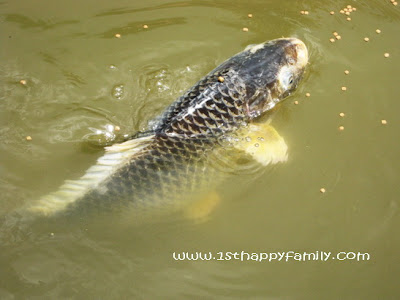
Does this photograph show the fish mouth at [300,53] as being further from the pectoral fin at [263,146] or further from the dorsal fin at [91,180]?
the dorsal fin at [91,180]

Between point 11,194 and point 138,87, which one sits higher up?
point 138,87

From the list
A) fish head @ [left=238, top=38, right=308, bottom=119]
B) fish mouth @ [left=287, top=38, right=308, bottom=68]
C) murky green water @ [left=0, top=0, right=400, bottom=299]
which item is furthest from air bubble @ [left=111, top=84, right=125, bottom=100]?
fish mouth @ [left=287, top=38, right=308, bottom=68]

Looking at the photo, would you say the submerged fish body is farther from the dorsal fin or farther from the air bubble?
the air bubble

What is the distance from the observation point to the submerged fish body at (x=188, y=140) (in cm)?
346

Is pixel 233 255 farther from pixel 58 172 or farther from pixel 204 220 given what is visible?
pixel 58 172

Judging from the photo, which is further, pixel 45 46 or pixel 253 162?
pixel 45 46

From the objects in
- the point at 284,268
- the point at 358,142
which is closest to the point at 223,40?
the point at 358,142

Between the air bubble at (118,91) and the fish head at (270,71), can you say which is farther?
the air bubble at (118,91)

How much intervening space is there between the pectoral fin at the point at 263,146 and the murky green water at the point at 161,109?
4.3 inches

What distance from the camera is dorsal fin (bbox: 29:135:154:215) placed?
3.45 m

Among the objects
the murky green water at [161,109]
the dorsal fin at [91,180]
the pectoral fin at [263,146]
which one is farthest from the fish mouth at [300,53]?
the dorsal fin at [91,180]

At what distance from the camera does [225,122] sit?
3965mm

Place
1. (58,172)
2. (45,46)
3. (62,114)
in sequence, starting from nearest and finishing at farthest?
(58,172) → (62,114) → (45,46)

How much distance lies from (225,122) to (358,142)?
58.9 inches
